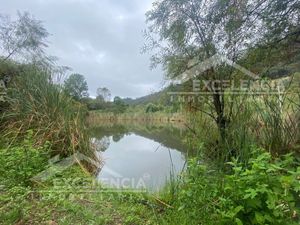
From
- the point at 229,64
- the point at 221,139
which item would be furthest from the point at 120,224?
the point at 229,64

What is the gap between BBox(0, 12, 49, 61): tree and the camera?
29.4 feet

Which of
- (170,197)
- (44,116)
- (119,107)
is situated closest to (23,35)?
(44,116)

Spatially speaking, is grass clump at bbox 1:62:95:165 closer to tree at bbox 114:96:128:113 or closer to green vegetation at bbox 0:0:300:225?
green vegetation at bbox 0:0:300:225

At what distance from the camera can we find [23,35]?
9430 millimetres

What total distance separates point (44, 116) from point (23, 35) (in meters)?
6.25

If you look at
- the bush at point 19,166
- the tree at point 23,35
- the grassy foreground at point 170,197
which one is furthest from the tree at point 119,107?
the grassy foreground at point 170,197

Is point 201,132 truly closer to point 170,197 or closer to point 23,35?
point 170,197

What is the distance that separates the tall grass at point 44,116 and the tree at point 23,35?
4369mm

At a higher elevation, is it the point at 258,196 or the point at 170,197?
the point at 258,196

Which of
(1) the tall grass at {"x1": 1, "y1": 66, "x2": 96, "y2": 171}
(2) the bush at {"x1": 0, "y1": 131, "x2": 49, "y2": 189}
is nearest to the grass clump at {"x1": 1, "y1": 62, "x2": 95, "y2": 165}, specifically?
(1) the tall grass at {"x1": 1, "y1": 66, "x2": 96, "y2": 171}

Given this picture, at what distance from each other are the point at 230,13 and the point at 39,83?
318 cm

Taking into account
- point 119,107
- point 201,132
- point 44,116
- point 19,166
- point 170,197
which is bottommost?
point 170,197

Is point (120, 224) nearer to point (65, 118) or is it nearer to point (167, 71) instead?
point (65, 118)

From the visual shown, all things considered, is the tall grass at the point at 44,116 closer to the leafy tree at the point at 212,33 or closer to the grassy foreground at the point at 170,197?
the grassy foreground at the point at 170,197
